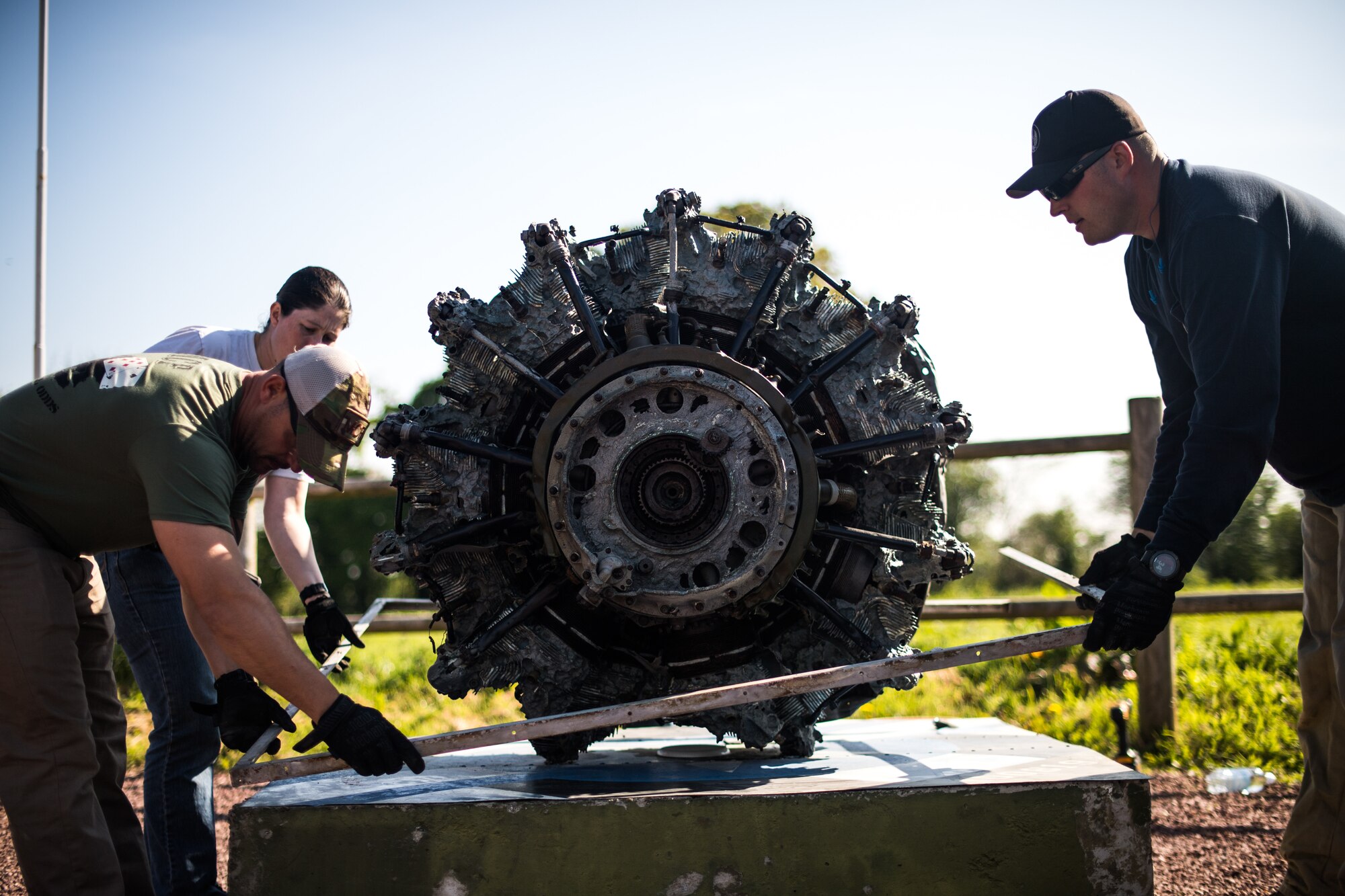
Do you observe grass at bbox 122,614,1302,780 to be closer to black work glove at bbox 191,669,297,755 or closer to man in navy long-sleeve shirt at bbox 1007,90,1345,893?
man in navy long-sleeve shirt at bbox 1007,90,1345,893

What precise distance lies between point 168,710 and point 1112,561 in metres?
3.12

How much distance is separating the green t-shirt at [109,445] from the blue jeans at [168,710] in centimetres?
57

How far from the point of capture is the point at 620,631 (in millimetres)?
3576

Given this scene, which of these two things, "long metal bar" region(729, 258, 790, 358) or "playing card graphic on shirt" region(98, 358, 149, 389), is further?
"long metal bar" region(729, 258, 790, 358)

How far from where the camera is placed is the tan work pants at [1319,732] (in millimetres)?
3523

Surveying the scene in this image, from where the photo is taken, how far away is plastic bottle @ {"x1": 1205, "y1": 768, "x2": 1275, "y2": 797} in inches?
216

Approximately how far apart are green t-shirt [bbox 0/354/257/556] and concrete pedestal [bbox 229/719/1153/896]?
35.4 inches

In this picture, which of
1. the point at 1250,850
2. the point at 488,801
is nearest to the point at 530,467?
the point at 488,801

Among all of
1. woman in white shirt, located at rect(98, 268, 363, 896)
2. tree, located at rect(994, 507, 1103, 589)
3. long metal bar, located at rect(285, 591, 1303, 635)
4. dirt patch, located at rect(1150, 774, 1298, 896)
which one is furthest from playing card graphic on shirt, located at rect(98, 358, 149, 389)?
tree, located at rect(994, 507, 1103, 589)

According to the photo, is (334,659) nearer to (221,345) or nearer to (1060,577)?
(221,345)

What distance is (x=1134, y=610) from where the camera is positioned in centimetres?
295

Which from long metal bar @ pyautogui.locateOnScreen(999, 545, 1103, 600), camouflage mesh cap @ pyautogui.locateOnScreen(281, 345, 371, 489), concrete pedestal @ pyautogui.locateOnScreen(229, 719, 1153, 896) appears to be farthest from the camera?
long metal bar @ pyautogui.locateOnScreen(999, 545, 1103, 600)

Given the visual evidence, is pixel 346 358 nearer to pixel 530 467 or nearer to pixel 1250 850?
pixel 530 467

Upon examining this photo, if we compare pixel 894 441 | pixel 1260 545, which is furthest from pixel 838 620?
pixel 1260 545
